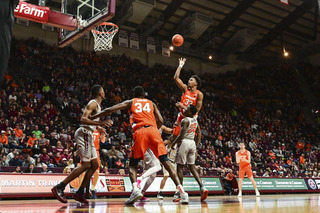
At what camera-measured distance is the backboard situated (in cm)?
922

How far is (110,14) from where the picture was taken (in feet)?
29.8

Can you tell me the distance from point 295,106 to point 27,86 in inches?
843

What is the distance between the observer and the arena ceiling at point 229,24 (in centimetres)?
2300

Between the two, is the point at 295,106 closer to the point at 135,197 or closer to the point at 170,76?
the point at 170,76

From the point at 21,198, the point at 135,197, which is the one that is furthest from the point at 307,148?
the point at 135,197

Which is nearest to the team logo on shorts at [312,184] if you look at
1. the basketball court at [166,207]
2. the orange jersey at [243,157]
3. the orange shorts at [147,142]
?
the orange jersey at [243,157]

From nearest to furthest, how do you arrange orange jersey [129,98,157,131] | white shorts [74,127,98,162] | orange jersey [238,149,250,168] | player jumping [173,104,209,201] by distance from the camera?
orange jersey [129,98,157,131], white shorts [74,127,98,162], player jumping [173,104,209,201], orange jersey [238,149,250,168]

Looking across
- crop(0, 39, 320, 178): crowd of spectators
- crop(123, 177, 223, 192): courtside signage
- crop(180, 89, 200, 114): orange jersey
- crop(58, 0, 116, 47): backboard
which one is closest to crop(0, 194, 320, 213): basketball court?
crop(180, 89, 200, 114): orange jersey

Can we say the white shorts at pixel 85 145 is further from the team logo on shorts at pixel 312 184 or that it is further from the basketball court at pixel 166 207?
the team logo on shorts at pixel 312 184

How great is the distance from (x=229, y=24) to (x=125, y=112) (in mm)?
11587

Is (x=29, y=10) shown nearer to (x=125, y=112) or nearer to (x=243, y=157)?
(x=243, y=157)

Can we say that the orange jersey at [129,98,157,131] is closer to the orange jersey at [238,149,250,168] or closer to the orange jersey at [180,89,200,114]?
the orange jersey at [180,89,200,114]

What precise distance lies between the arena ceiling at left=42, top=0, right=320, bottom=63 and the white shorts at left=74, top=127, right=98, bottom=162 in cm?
1644

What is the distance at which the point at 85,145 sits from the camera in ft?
18.9
